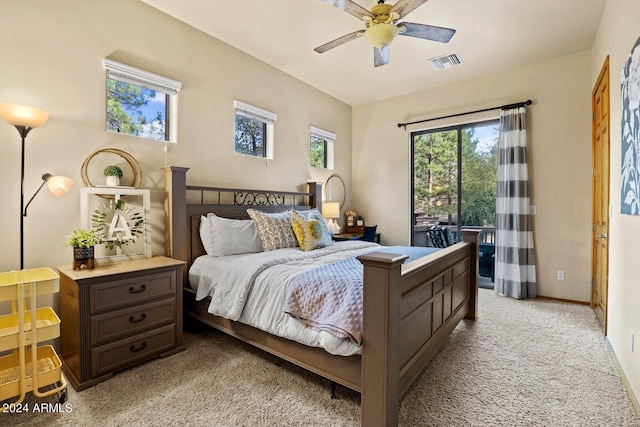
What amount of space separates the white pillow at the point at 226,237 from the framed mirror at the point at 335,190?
2237 mm

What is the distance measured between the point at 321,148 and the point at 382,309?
159 inches

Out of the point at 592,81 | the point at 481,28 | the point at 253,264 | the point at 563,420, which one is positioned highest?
the point at 481,28

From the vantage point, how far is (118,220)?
263 cm

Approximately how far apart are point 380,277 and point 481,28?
317 centimetres

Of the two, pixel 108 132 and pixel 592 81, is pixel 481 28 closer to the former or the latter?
pixel 592 81

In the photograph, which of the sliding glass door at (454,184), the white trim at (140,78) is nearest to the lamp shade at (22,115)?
the white trim at (140,78)

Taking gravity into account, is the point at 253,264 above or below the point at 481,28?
below

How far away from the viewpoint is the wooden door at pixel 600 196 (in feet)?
9.34

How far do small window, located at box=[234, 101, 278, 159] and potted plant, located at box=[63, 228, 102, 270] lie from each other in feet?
6.30

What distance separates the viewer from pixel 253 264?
241 cm

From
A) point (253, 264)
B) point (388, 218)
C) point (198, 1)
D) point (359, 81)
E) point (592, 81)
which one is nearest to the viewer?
point (253, 264)

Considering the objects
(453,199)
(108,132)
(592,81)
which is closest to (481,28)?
(592,81)

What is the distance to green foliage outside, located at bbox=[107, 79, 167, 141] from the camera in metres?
2.77

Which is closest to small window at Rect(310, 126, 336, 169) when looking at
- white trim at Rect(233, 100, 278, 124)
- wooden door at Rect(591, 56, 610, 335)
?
white trim at Rect(233, 100, 278, 124)
